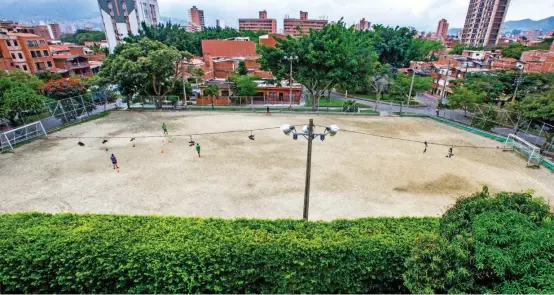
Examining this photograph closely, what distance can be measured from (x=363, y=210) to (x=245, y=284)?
7.14 m

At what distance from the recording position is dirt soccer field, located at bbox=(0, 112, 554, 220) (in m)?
13.0

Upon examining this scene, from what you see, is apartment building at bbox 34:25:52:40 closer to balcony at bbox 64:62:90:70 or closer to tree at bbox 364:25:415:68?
balcony at bbox 64:62:90:70

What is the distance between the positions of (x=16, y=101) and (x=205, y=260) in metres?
23.7

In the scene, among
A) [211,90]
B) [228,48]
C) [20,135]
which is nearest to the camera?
[20,135]

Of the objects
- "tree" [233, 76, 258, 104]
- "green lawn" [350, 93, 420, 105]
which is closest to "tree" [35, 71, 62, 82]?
"tree" [233, 76, 258, 104]

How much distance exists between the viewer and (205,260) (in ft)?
23.9

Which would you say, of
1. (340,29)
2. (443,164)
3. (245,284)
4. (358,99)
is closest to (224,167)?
(245,284)

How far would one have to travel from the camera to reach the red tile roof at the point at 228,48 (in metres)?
53.2

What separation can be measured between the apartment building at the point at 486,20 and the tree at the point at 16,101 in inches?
5047

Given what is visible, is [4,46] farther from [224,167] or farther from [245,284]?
[245,284]

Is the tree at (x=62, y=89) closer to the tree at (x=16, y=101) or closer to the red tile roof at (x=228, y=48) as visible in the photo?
the tree at (x=16, y=101)

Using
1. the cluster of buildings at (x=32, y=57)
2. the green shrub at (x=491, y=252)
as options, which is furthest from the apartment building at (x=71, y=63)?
the green shrub at (x=491, y=252)

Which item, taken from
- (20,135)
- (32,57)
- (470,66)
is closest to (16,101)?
(20,135)

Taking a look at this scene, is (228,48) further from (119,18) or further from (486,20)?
(486,20)
